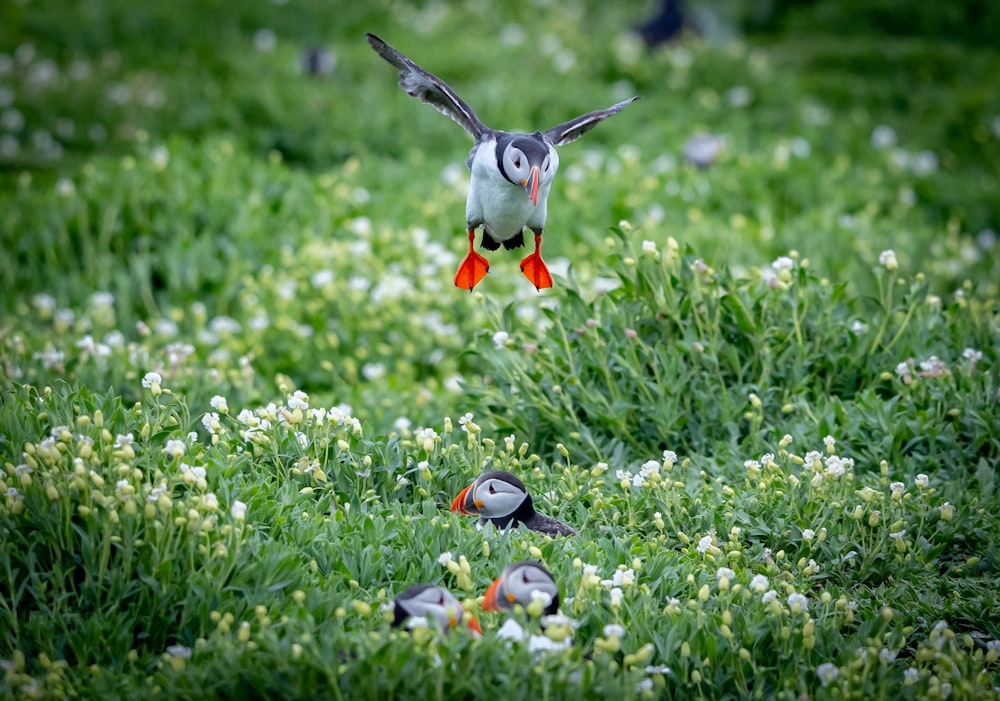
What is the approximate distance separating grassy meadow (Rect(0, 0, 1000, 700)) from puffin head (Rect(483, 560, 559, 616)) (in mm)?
124

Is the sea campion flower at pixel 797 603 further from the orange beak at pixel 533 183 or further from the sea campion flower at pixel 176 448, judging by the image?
the sea campion flower at pixel 176 448

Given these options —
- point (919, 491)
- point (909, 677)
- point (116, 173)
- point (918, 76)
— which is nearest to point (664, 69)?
point (918, 76)

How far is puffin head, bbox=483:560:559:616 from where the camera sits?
3445 mm

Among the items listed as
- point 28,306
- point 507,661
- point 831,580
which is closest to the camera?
point 507,661

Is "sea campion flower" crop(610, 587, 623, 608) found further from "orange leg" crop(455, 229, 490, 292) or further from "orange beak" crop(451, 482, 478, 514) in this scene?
"orange leg" crop(455, 229, 490, 292)

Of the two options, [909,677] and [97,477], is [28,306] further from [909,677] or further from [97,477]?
[909,677]

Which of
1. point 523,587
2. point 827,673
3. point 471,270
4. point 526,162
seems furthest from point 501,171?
point 827,673

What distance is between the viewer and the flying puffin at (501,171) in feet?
10.9

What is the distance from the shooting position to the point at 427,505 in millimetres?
4238

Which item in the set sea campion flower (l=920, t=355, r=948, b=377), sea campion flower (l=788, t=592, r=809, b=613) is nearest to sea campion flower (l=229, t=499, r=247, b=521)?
sea campion flower (l=788, t=592, r=809, b=613)

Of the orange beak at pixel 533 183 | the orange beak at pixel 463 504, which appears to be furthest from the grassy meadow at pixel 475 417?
the orange beak at pixel 533 183

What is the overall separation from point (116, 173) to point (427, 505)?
6.01 m

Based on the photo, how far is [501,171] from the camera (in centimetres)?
336

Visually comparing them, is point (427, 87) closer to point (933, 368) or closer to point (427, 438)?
point (427, 438)
